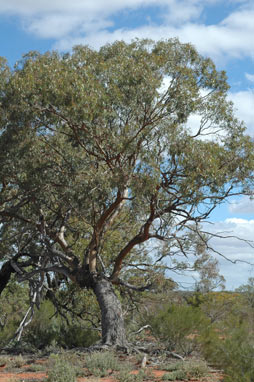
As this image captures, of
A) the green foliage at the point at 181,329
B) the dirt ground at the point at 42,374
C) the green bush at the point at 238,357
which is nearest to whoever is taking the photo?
the green bush at the point at 238,357

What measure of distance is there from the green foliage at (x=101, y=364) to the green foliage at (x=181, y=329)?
2444 mm

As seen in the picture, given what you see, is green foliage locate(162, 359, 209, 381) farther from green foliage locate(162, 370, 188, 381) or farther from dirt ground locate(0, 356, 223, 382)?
dirt ground locate(0, 356, 223, 382)

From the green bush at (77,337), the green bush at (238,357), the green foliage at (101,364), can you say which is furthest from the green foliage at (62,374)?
the green bush at (77,337)

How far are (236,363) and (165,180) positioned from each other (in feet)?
23.0

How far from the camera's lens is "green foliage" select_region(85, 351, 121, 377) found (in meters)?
9.80

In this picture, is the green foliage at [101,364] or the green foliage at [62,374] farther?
the green foliage at [101,364]

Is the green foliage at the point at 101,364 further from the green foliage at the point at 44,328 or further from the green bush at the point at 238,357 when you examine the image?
the green foliage at the point at 44,328

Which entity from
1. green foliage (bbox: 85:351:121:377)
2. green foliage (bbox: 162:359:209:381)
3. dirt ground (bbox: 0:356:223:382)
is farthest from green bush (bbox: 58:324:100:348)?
green foliage (bbox: 162:359:209:381)

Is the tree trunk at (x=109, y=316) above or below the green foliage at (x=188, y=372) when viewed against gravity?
above

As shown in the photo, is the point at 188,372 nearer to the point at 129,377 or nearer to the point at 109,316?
the point at 129,377

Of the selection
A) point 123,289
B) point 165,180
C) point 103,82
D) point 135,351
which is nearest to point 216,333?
point 135,351

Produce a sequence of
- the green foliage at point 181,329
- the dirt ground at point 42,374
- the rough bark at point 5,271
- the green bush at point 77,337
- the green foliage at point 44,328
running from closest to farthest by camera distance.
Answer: the dirt ground at point 42,374 < the green foliage at point 181,329 < the green bush at point 77,337 < the green foliage at point 44,328 < the rough bark at point 5,271

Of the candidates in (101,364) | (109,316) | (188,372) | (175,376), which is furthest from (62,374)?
(109,316)

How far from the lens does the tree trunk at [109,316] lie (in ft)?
42.2
